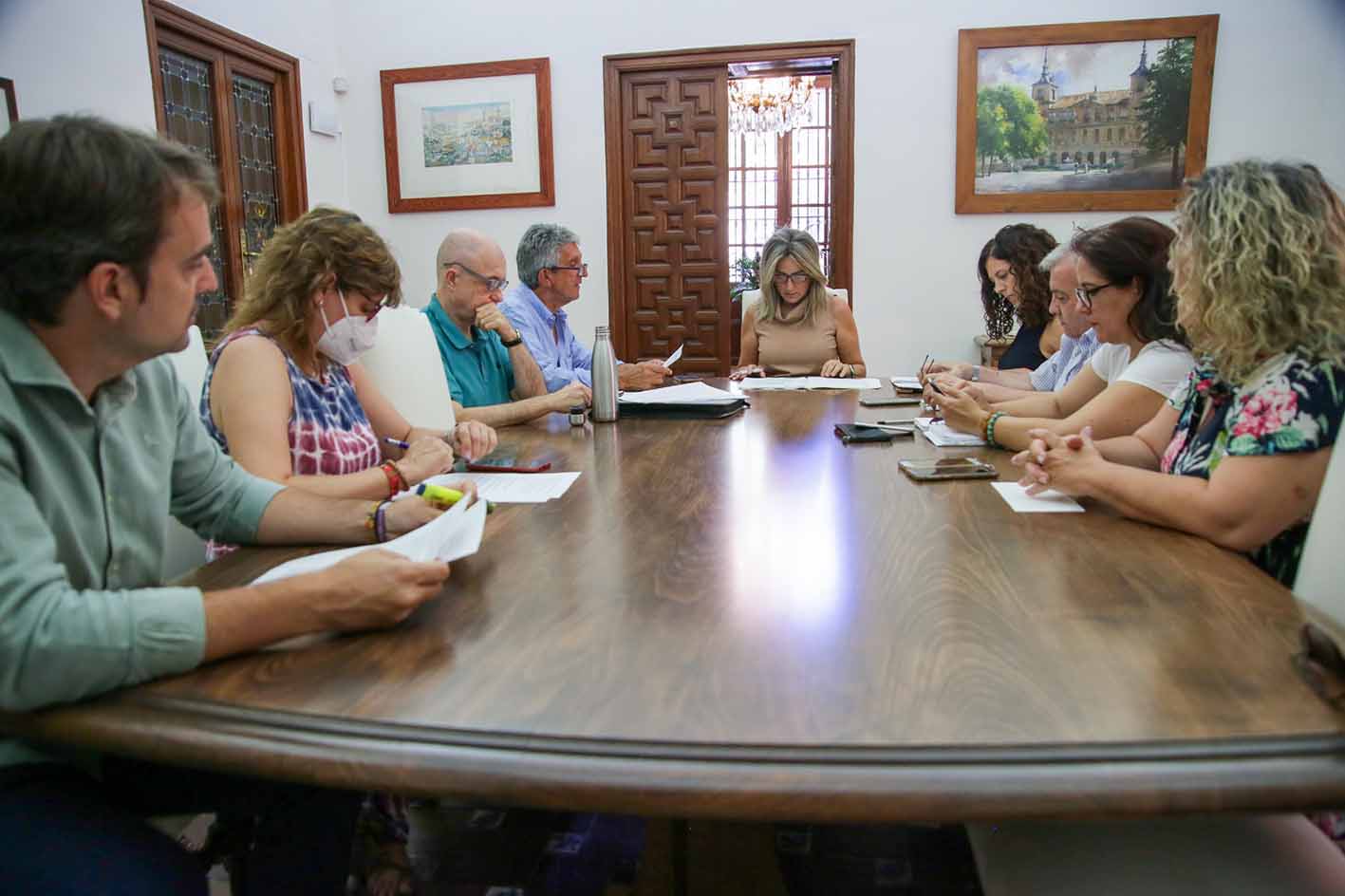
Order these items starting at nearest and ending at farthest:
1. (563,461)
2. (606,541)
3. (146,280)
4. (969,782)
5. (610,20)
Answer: (969,782)
(146,280)
(606,541)
(563,461)
(610,20)

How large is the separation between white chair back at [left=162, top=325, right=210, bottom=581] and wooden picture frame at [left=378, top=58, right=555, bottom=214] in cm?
379

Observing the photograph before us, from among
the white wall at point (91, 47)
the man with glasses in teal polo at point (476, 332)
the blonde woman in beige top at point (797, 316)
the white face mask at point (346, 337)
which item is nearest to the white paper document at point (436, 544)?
the white face mask at point (346, 337)

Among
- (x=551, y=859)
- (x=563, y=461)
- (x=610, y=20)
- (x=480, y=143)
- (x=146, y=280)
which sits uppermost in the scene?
(x=610, y=20)

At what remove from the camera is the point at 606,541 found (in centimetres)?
132

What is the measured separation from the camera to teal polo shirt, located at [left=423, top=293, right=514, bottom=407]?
281 centimetres

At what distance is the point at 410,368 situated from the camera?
2355 millimetres

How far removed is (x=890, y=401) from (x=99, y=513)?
219 cm

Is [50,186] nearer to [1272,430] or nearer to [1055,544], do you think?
[1055,544]

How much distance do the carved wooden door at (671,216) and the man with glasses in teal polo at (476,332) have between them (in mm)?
2537

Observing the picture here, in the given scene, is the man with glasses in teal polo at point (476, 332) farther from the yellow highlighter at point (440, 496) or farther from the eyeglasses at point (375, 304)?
the yellow highlighter at point (440, 496)

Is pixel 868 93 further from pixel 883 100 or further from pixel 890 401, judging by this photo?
pixel 890 401

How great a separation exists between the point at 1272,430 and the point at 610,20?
4727 millimetres

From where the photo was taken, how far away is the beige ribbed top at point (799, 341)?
3.92 meters

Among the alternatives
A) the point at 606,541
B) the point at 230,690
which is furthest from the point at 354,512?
the point at 230,690
